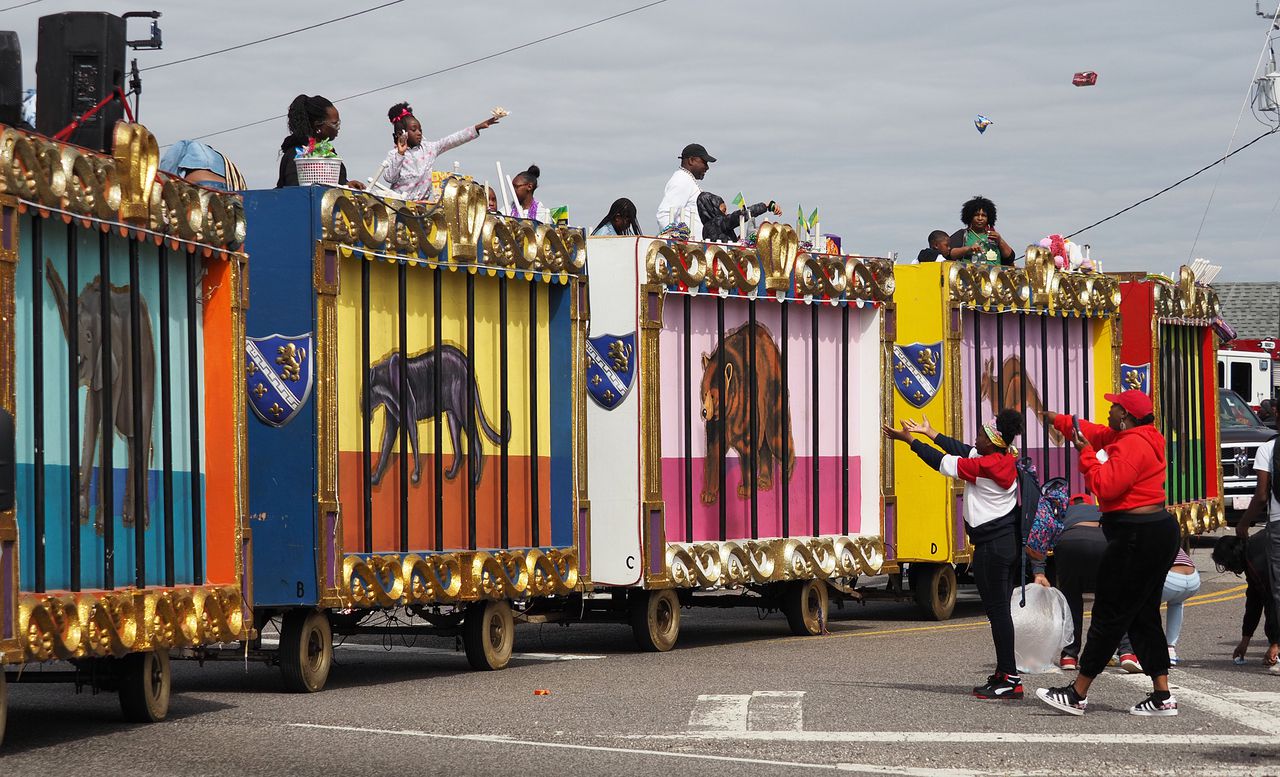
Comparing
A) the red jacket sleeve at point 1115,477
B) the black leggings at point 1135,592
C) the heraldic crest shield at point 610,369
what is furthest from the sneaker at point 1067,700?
the heraldic crest shield at point 610,369

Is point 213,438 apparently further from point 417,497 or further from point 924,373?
point 924,373

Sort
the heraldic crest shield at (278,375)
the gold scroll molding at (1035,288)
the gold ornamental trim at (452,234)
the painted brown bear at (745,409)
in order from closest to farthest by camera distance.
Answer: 1. the heraldic crest shield at (278,375)
2. the gold ornamental trim at (452,234)
3. the painted brown bear at (745,409)
4. the gold scroll molding at (1035,288)

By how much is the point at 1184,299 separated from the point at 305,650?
14226mm

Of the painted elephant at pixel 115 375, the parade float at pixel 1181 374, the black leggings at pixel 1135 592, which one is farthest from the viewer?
the parade float at pixel 1181 374

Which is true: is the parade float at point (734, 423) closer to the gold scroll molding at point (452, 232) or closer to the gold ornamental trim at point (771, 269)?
the gold ornamental trim at point (771, 269)

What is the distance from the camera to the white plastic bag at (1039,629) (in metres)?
13.4

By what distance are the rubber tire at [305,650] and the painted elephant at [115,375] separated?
1929 millimetres

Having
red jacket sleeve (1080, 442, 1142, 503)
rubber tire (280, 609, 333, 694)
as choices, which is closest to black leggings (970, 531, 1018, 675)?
red jacket sleeve (1080, 442, 1142, 503)

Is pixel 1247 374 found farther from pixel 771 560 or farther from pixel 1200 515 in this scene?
pixel 771 560

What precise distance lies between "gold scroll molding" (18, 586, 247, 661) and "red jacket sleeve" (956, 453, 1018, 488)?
4.64 m

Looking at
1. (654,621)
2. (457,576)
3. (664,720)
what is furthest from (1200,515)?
(664,720)

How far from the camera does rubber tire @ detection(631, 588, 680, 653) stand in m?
16.7

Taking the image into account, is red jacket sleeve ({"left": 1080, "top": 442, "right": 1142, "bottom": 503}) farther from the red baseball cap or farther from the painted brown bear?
the painted brown bear

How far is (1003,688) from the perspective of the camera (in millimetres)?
12820
